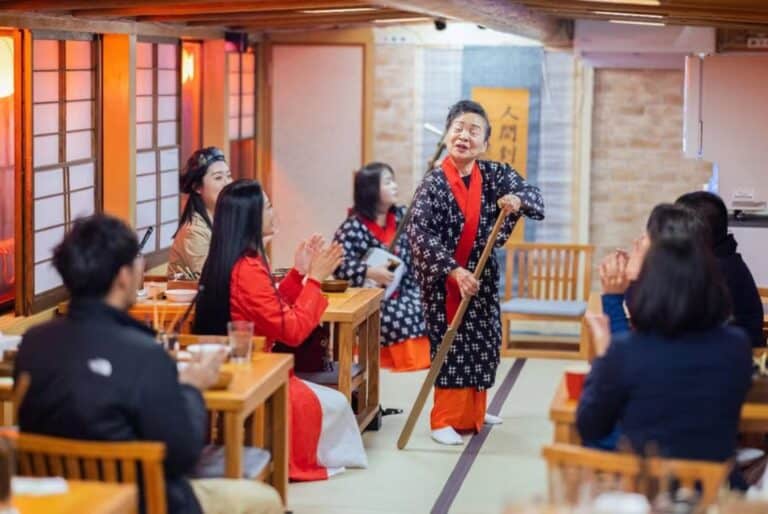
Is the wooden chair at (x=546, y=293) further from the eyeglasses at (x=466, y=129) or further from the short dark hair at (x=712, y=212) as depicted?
the short dark hair at (x=712, y=212)

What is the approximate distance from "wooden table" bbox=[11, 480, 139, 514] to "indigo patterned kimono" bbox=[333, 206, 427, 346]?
5.01 m

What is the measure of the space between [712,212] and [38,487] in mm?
2878

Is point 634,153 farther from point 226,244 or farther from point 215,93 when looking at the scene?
point 226,244

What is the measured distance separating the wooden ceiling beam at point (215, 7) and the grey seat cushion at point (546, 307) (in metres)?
2.38

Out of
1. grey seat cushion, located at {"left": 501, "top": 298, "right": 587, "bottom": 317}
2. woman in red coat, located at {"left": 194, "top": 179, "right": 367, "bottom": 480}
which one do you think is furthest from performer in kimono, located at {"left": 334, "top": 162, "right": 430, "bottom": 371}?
Result: woman in red coat, located at {"left": 194, "top": 179, "right": 367, "bottom": 480}

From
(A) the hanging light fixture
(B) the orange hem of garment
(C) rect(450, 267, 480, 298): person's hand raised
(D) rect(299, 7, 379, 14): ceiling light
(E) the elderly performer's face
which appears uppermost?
(D) rect(299, 7, 379, 14): ceiling light

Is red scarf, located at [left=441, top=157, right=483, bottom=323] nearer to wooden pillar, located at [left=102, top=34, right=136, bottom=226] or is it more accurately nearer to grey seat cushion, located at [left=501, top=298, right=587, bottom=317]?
wooden pillar, located at [left=102, top=34, right=136, bottom=226]

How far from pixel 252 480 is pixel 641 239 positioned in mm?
1466

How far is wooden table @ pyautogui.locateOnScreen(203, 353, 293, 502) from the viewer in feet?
14.2

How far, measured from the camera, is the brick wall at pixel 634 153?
404 inches

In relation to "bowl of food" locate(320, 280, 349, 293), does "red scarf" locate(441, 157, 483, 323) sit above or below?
above

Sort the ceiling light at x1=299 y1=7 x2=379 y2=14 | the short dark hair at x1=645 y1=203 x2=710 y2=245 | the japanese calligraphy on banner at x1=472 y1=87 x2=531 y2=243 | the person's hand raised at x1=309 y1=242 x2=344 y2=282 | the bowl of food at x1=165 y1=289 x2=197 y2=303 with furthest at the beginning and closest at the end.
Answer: the japanese calligraphy on banner at x1=472 y1=87 x2=531 y2=243 → the ceiling light at x1=299 y1=7 x2=379 y2=14 → the bowl of food at x1=165 y1=289 x2=197 y2=303 → the person's hand raised at x1=309 y1=242 x2=344 y2=282 → the short dark hair at x1=645 y1=203 x2=710 y2=245

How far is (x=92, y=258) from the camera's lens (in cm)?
373

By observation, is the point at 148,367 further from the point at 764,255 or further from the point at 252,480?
the point at 764,255
